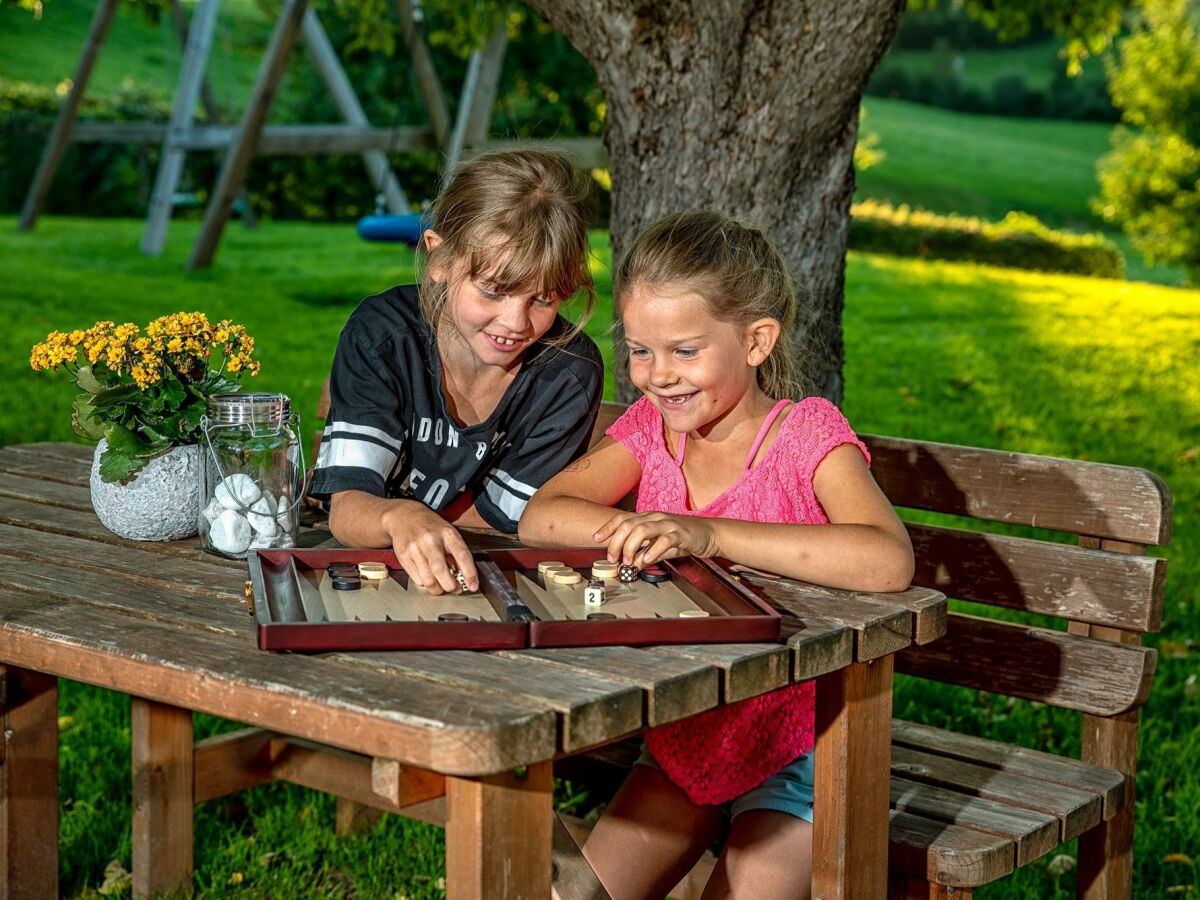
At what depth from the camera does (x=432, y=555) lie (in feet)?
6.54

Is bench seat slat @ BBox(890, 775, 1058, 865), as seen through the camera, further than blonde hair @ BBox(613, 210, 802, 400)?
No

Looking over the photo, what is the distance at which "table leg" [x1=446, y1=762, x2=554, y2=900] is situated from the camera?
158cm

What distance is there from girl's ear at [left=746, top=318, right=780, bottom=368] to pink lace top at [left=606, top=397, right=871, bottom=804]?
0.33 ft

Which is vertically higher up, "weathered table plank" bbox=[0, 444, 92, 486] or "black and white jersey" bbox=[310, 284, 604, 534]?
"black and white jersey" bbox=[310, 284, 604, 534]

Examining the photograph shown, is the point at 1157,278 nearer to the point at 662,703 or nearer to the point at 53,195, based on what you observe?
the point at 53,195

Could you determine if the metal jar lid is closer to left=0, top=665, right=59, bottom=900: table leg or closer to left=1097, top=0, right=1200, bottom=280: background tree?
left=0, top=665, right=59, bottom=900: table leg

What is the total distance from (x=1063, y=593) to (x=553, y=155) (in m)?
1.21

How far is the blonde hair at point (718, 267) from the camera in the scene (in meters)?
2.44

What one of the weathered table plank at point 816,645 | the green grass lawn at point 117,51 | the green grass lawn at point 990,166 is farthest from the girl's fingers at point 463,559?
the green grass lawn at point 990,166

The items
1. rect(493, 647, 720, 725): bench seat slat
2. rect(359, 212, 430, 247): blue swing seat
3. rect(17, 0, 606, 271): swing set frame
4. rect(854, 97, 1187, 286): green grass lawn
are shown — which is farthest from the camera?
rect(854, 97, 1187, 286): green grass lawn

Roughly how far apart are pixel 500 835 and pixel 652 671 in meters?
0.25

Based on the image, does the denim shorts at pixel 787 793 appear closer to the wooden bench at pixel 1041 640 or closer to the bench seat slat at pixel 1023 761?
the wooden bench at pixel 1041 640

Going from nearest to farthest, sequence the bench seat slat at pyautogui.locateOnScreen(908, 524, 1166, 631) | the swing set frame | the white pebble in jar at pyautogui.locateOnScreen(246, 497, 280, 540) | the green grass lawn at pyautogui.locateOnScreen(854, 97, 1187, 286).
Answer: the white pebble in jar at pyautogui.locateOnScreen(246, 497, 280, 540), the bench seat slat at pyautogui.locateOnScreen(908, 524, 1166, 631), the swing set frame, the green grass lawn at pyautogui.locateOnScreen(854, 97, 1187, 286)

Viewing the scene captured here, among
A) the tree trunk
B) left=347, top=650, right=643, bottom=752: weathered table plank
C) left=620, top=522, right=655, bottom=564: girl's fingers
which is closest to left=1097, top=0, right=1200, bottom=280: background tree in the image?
the tree trunk
